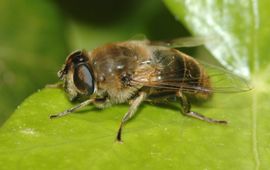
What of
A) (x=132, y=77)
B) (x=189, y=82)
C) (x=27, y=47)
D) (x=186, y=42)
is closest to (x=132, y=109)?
(x=132, y=77)

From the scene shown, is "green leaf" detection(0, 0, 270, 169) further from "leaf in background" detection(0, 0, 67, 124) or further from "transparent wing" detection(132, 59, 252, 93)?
"leaf in background" detection(0, 0, 67, 124)

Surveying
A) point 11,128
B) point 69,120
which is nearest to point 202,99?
point 69,120

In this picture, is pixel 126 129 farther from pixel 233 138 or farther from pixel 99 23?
pixel 99 23

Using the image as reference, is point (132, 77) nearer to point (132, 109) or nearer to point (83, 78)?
point (132, 109)

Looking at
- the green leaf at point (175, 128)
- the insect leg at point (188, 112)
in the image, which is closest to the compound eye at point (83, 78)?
the green leaf at point (175, 128)

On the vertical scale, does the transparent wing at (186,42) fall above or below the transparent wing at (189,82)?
above

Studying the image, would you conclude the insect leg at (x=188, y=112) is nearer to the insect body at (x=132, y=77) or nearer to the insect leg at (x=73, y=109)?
the insect body at (x=132, y=77)

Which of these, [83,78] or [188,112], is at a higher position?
[83,78]
